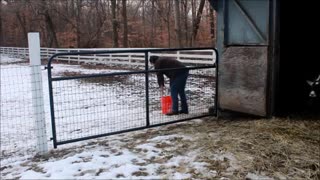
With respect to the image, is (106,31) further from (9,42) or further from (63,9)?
(9,42)

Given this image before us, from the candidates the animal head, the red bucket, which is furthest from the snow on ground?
the animal head

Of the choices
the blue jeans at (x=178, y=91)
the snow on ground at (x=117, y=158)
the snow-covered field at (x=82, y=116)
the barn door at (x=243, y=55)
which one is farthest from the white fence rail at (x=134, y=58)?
the snow on ground at (x=117, y=158)

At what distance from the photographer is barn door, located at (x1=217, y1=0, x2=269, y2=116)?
6.66 metres

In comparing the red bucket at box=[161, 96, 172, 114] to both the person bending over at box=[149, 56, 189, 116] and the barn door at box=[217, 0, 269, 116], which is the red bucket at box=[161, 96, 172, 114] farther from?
the barn door at box=[217, 0, 269, 116]

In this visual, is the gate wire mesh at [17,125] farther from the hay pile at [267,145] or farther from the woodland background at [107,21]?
the woodland background at [107,21]

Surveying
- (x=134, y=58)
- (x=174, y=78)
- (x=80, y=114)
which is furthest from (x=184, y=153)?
(x=134, y=58)

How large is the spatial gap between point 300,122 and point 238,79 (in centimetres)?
131

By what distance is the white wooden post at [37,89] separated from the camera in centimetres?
518

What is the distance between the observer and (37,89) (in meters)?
5.24

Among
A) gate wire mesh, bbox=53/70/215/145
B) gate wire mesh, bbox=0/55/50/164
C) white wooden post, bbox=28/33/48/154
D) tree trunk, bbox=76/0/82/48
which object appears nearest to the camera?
white wooden post, bbox=28/33/48/154

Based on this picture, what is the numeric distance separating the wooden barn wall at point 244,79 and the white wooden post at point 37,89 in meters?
3.49

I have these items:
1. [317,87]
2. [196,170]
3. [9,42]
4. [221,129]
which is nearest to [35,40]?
[196,170]

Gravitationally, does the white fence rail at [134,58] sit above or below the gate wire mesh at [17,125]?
above

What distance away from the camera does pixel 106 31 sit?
39625 millimetres
